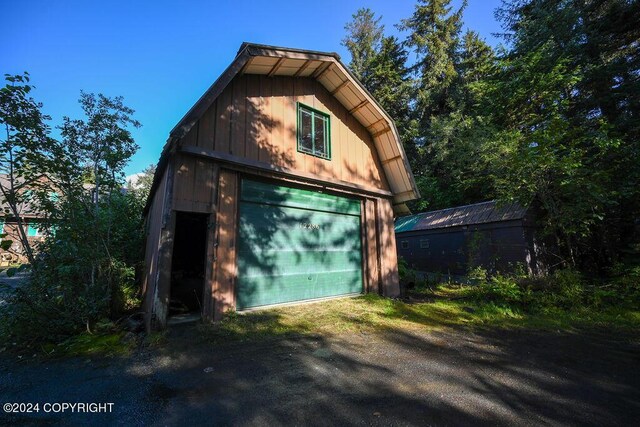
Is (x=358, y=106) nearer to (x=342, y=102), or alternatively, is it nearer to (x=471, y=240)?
(x=342, y=102)

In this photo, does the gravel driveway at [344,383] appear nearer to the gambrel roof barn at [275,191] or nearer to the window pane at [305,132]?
the gambrel roof barn at [275,191]

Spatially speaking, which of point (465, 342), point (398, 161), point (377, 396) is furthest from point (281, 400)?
point (398, 161)

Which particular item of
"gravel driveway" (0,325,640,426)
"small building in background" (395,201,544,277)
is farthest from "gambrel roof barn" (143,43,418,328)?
"small building in background" (395,201,544,277)

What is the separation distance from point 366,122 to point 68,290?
8.99m

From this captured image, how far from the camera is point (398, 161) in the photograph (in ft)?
30.7

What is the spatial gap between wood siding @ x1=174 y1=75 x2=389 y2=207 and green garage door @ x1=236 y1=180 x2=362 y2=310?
0.84 m

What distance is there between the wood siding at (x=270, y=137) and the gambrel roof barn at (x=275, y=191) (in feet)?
0.10

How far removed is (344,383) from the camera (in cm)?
344

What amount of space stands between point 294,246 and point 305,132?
3.45 meters

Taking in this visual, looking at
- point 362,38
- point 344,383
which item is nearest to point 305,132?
point 344,383

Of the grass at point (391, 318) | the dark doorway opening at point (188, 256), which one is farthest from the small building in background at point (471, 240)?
the dark doorway opening at point (188, 256)

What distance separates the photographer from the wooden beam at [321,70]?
7.96 metres

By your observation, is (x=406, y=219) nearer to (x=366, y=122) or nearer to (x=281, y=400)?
(x=366, y=122)

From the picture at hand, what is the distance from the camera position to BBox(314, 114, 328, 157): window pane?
833 centimetres
